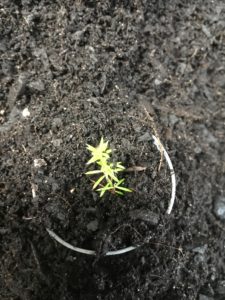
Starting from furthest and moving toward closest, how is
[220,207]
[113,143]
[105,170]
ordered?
1. [220,207]
2. [113,143]
3. [105,170]

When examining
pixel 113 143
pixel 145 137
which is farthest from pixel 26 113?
pixel 145 137

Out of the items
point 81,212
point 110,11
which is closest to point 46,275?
point 81,212

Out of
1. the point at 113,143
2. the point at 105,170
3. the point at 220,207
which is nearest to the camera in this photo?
the point at 105,170

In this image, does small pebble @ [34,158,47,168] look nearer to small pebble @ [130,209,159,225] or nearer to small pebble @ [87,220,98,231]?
small pebble @ [87,220,98,231]

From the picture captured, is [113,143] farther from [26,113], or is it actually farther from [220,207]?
[220,207]

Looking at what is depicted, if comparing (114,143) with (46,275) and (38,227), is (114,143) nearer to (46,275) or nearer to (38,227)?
(38,227)

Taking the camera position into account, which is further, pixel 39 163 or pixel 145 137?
pixel 145 137
